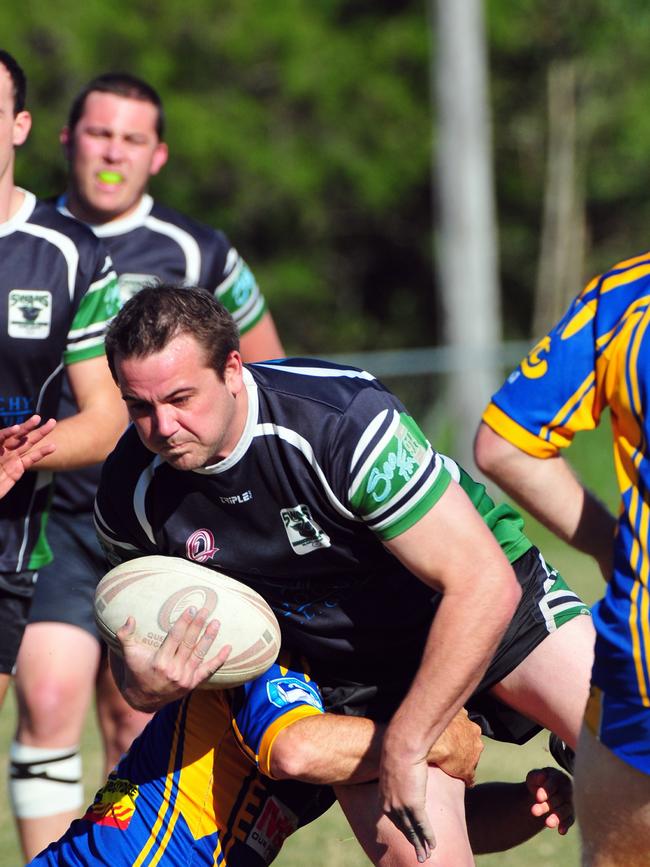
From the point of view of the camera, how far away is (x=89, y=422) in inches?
169

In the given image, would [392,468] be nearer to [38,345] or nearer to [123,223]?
[38,345]

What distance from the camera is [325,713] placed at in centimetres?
373

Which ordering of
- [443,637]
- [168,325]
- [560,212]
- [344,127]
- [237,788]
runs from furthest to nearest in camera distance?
[560,212] < [344,127] < [237,788] < [168,325] < [443,637]

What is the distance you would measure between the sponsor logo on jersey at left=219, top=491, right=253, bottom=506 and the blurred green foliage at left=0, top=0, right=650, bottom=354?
63.3 ft

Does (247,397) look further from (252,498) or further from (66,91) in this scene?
(66,91)

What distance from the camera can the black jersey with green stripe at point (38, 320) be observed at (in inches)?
167

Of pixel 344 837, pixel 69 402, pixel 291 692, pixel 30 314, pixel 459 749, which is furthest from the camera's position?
pixel 344 837

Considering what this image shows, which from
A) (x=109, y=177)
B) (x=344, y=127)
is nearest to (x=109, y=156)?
(x=109, y=177)

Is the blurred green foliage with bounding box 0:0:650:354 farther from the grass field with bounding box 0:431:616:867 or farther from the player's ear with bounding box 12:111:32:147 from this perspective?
the player's ear with bounding box 12:111:32:147

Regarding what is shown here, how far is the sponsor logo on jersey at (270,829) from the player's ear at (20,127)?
2115 millimetres

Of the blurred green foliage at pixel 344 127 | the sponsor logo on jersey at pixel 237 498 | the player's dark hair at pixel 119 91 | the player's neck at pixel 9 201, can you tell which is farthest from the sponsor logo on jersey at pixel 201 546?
the blurred green foliage at pixel 344 127

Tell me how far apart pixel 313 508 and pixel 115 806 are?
1047mm

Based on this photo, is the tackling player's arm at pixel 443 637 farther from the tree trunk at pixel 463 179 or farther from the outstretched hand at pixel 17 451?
the tree trunk at pixel 463 179

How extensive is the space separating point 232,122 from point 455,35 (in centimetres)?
904
